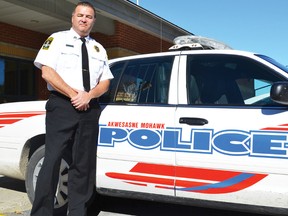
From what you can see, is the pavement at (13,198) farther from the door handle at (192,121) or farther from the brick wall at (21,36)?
the brick wall at (21,36)

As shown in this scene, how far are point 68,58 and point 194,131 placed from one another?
1303 mm

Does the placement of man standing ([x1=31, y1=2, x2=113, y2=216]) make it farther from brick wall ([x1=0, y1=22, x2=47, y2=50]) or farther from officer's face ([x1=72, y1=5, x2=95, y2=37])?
brick wall ([x1=0, y1=22, x2=47, y2=50])

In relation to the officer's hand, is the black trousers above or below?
below

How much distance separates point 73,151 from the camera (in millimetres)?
3836

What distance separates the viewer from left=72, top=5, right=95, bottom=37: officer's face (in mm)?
3783

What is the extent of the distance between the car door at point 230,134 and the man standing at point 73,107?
808 mm

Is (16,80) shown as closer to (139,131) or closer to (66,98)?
(66,98)

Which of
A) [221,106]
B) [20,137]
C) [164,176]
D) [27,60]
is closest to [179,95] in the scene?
[221,106]

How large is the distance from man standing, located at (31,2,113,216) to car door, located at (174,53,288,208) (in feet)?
2.65

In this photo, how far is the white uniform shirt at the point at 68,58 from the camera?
3674mm

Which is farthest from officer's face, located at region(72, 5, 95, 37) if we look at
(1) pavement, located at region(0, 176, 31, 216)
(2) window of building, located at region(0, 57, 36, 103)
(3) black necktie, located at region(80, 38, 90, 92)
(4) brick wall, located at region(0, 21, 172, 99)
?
(2) window of building, located at region(0, 57, 36, 103)

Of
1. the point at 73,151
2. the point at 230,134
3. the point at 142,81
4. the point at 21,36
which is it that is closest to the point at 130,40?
the point at 21,36

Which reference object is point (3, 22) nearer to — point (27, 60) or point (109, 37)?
point (27, 60)

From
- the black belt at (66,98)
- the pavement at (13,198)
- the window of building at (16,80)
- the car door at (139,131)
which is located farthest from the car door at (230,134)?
the window of building at (16,80)
